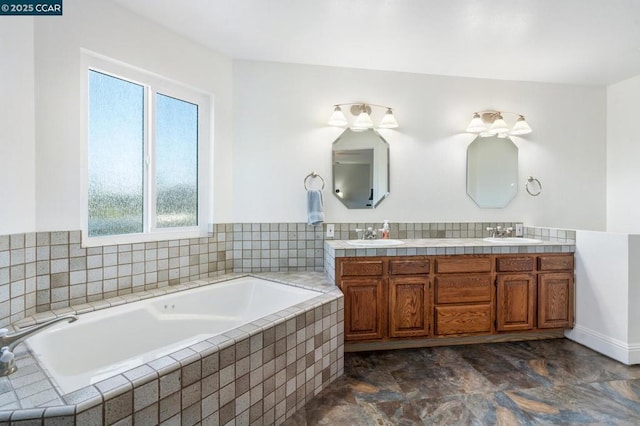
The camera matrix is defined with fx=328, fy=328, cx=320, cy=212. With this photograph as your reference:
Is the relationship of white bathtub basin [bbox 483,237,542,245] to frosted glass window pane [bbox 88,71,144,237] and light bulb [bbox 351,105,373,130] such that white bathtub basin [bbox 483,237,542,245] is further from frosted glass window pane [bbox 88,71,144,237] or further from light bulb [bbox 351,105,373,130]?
frosted glass window pane [bbox 88,71,144,237]

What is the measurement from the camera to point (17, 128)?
Result: 1.75m

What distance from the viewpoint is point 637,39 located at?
253 centimetres

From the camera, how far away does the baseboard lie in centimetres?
244

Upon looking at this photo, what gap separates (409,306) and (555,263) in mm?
1354

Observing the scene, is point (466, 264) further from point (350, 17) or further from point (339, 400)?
point (350, 17)

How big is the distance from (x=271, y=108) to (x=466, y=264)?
217cm

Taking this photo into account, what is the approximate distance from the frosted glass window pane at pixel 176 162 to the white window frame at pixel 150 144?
42mm

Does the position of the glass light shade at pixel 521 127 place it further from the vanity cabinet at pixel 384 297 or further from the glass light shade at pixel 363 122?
the vanity cabinet at pixel 384 297

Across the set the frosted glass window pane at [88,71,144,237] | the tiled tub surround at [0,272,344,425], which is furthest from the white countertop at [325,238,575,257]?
the frosted glass window pane at [88,71,144,237]

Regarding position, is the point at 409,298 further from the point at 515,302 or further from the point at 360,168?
the point at 360,168

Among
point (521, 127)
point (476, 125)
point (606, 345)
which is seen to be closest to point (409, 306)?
point (606, 345)

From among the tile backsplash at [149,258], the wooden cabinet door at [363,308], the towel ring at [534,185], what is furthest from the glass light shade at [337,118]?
the towel ring at [534,185]

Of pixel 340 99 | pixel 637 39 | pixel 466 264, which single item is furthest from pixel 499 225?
pixel 340 99

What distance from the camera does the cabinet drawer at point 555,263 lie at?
110 inches
